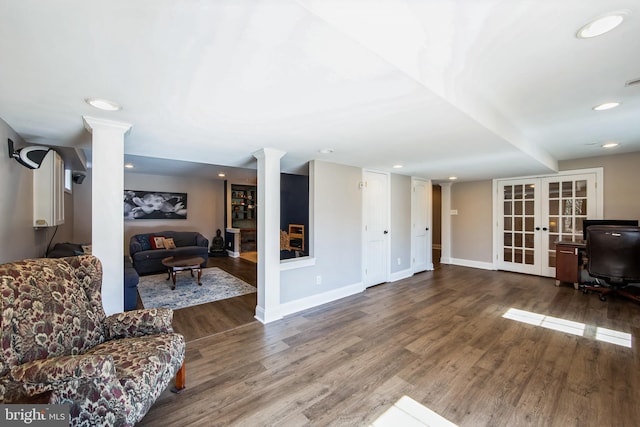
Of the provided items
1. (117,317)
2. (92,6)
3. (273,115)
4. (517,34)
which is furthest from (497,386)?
(92,6)

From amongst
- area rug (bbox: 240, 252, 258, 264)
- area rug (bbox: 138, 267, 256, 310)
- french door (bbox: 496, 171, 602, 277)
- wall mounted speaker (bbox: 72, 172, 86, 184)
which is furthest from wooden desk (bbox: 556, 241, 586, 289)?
wall mounted speaker (bbox: 72, 172, 86, 184)

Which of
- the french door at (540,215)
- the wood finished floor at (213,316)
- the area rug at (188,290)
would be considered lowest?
the wood finished floor at (213,316)

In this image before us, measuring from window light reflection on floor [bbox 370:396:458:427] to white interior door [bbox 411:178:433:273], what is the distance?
3866mm

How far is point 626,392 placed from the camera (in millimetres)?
1845

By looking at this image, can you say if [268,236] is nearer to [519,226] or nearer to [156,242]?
[156,242]

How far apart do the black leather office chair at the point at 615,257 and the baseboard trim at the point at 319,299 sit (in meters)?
3.33

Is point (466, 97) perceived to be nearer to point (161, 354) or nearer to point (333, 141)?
point (333, 141)

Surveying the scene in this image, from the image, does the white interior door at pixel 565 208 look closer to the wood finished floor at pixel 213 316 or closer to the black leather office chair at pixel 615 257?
the black leather office chair at pixel 615 257

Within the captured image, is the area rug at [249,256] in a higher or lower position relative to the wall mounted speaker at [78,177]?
lower

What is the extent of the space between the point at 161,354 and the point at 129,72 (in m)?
1.59

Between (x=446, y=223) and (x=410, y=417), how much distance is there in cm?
552

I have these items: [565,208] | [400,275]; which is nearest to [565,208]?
[565,208]

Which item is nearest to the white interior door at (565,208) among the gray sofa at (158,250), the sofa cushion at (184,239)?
the gray sofa at (158,250)

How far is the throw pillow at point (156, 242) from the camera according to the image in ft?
19.4
